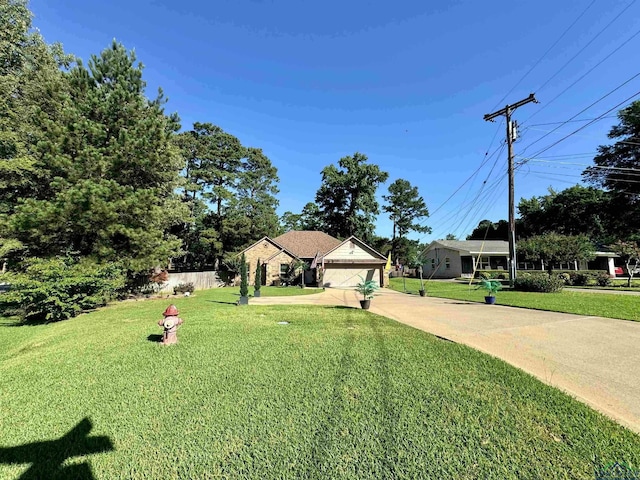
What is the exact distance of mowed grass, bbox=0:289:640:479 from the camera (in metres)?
2.63

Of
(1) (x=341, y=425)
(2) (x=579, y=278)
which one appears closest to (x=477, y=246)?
Answer: (2) (x=579, y=278)

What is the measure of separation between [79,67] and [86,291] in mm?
11495

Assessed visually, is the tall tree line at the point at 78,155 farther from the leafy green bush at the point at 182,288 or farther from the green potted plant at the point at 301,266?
the green potted plant at the point at 301,266

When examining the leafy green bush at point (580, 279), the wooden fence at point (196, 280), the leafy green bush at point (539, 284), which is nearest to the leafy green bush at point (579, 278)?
the leafy green bush at point (580, 279)

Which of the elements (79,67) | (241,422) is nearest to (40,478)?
(241,422)

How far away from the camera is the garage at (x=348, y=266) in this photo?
25266mm

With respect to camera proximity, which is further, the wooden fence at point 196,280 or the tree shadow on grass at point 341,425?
the wooden fence at point 196,280

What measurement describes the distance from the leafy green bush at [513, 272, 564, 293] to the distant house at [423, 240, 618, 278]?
1475 cm

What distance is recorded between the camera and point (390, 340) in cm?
665

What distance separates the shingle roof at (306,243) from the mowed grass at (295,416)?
23.2 meters

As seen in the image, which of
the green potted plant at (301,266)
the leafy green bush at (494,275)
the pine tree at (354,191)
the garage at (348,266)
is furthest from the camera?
the pine tree at (354,191)

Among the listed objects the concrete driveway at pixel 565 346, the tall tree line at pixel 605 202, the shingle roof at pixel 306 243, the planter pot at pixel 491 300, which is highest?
the tall tree line at pixel 605 202

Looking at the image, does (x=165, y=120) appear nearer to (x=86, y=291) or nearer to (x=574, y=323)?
(x=86, y=291)

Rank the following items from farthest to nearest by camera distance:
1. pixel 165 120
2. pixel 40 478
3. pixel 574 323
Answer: pixel 165 120
pixel 574 323
pixel 40 478
